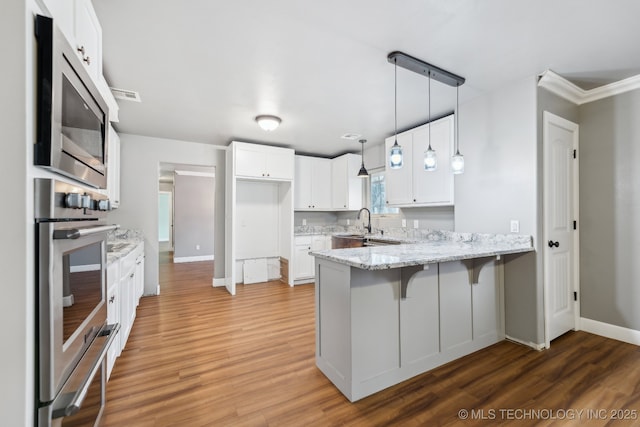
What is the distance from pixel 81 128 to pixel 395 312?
2.12 metres

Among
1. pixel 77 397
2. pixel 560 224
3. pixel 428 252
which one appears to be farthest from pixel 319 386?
pixel 560 224

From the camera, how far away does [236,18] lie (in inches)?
71.9

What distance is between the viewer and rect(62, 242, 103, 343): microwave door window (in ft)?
3.28

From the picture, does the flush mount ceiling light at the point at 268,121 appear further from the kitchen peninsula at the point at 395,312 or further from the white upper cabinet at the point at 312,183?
the kitchen peninsula at the point at 395,312

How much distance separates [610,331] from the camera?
276cm

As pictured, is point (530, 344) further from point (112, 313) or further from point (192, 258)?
point (192, 258)

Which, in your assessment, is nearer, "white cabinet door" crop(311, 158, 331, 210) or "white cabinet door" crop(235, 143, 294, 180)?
"white cabinet door" crop(235, 143, 294, 180)

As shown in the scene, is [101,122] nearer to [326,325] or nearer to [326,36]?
[326,36]

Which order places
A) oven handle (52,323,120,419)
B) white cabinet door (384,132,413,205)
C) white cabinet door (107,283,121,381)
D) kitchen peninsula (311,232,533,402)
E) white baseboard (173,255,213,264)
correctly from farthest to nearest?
white baseboard (173,255,213,264)
white cabinet door (384,132,413,205)
white cabinet door (107,283,121,381)
kitchen peninsula (311,232,533,402)
oven handle (52,323,120,419)

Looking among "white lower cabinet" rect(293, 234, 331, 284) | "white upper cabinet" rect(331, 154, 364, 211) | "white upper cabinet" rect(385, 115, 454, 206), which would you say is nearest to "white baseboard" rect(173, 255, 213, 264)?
"white lower cabinet" rect(293, 234, 331, 284)

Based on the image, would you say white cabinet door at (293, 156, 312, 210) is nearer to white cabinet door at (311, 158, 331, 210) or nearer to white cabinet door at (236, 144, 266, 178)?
white cabinet door at (311, 158, 331, 210)

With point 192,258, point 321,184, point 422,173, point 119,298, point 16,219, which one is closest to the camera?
point 16,219

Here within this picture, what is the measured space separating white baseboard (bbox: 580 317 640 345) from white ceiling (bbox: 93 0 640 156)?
2.39 m

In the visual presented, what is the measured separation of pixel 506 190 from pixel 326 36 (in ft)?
7.23
